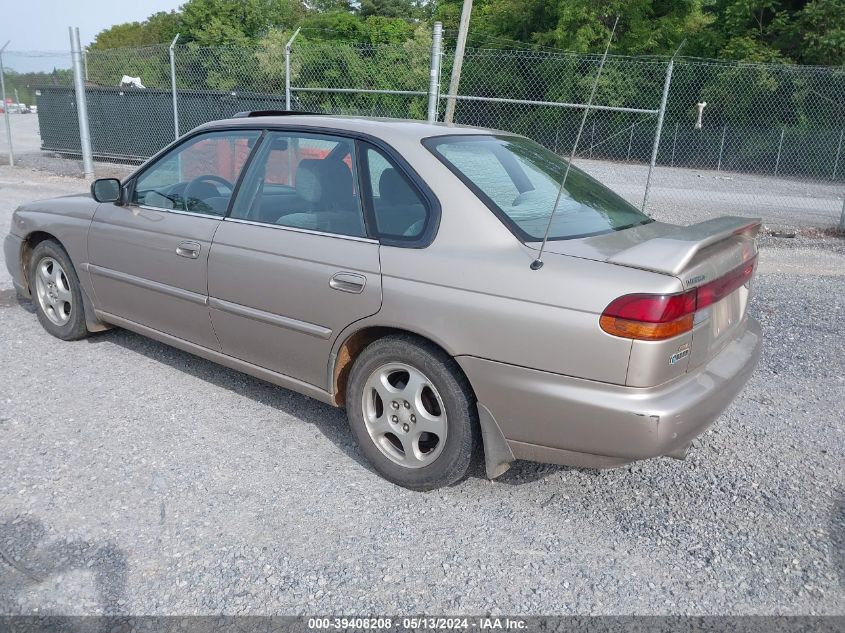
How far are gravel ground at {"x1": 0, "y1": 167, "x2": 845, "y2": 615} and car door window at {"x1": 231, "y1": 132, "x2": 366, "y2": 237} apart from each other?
1169 mm

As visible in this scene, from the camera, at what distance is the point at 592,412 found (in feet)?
9.00

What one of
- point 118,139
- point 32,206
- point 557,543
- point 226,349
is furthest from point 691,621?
point 118,139

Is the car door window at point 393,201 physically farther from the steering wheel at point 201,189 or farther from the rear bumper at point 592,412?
the steering wheel at point 201,189

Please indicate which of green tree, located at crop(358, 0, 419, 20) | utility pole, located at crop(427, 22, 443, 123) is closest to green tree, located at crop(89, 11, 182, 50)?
green tree, located at crop(358, 0, 419, 20)

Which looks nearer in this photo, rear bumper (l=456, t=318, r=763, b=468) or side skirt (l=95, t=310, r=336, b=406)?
rear bumper (l=456, t=318, r=763, b=468)


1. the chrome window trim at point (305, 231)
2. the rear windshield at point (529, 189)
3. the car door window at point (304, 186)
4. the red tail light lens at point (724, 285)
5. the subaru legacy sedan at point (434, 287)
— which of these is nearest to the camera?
the subaru legacy sedan at point (434, 287)

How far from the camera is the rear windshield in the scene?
3225 mm

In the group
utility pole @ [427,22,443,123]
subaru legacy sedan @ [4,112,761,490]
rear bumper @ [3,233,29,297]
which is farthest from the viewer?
utility pole @ [427,22,443,123]

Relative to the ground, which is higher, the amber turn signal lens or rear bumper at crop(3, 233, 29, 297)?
the amber turn signal lens

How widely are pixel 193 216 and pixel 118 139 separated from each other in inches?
509

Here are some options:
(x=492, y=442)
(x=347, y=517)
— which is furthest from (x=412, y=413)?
(x=347, y=517)

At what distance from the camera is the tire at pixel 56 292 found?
4.94 m

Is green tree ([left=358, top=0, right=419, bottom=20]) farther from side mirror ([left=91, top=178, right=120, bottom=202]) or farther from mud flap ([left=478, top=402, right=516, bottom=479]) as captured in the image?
mud flap ([left=478, top=402, right=516, bottom=479])

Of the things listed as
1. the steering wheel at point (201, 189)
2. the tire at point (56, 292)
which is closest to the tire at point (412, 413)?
the steering wheel at point (201, 189)
